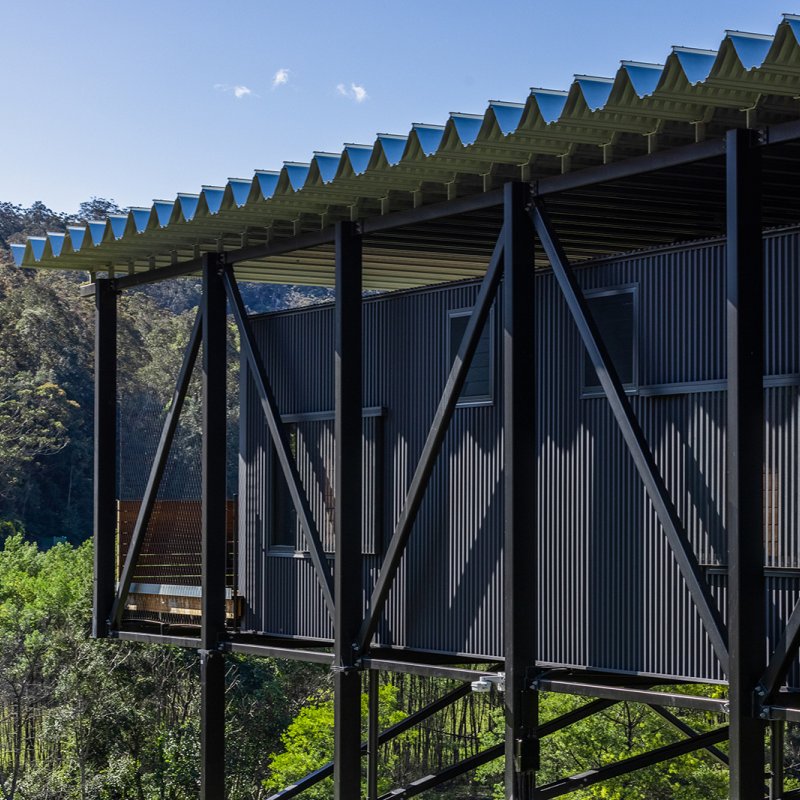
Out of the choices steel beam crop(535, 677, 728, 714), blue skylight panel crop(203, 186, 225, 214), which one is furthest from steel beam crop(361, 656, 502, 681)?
blue skylight panel crop(203, 186, 225, 214)

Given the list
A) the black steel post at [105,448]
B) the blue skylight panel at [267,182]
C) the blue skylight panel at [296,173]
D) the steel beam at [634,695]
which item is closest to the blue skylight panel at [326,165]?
the blue skylight panel at [296,173]

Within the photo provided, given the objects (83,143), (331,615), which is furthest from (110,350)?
(83,143)

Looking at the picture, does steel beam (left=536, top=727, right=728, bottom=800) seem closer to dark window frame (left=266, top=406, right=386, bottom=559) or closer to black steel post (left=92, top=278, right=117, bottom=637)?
dark window frame (left=266, top=406, right=386, bottom=559)

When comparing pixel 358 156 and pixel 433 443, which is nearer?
pixel 358 156

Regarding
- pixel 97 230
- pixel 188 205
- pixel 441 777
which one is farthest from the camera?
pixel 441 777

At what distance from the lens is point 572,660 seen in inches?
554

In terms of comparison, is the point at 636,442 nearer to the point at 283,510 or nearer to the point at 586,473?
the point at 586,473

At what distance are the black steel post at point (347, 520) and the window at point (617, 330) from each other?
107 inches

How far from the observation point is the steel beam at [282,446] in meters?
16.2

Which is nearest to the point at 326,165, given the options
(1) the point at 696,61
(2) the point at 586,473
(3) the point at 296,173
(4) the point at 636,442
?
(3) the point at 296,173

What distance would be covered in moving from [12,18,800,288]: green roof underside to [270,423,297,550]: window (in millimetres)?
2327

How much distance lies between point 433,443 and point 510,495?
1.34m

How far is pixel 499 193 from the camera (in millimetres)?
14078

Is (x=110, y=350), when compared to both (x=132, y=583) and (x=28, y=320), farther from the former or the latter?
(x=28, y=320)
